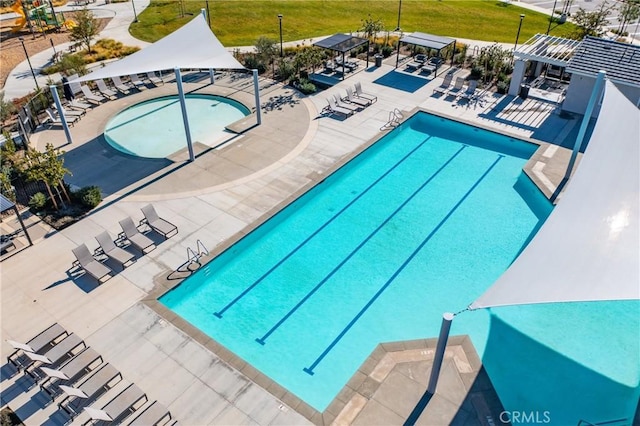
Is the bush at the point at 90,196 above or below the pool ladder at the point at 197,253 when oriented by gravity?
above

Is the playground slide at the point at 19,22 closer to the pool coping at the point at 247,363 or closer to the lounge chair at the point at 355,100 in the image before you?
the lounge chair at the point at 355,100

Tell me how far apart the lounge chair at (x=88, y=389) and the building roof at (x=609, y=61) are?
81.4 ft

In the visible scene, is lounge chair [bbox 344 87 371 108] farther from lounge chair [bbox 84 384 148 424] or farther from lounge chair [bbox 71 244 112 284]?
lounge chair [bbox 84 384 148 424]

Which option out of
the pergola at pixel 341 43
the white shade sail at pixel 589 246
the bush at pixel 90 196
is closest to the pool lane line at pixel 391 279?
the white shade sail at pixel 589 246

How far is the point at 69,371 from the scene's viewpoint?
12648 mm

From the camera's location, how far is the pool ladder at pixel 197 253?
654 inches

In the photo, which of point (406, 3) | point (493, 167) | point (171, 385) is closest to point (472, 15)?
point (406, 3)

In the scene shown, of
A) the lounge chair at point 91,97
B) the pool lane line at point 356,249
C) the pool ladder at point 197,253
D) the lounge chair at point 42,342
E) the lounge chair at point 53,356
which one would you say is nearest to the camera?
the lounge chair at point 53,356

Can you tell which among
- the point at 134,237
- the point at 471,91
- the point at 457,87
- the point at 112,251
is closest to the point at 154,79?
the point at 134,237

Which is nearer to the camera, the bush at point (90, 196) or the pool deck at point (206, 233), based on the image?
the pool deck at point (206, 233)

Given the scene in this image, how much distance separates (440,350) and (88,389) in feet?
29.2

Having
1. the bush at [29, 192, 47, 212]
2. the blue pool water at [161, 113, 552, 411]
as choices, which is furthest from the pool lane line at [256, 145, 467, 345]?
the bush at [29, 192, 47, 212]

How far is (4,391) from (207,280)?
6313mm

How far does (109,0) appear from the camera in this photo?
48.0 meters
